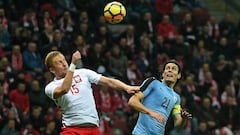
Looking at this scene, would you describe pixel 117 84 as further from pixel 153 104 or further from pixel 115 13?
pixel 115 13

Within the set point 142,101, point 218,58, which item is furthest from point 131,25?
point 142,101

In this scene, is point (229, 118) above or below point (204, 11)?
below

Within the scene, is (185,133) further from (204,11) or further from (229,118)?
(204,11)

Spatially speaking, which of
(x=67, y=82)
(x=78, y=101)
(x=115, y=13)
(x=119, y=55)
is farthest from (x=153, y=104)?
(x=119, y=55)

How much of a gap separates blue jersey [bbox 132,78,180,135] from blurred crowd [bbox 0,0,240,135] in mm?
5521

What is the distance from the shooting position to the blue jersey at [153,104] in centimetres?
939

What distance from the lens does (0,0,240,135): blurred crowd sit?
51.0 ft

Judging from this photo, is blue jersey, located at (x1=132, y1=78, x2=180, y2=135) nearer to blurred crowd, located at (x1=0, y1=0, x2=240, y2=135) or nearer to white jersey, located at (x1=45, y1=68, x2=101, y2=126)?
white jersey, located at (x1=45, y1=68, x2=101, y2=126)

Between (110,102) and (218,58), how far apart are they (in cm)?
435

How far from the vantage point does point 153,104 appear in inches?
372

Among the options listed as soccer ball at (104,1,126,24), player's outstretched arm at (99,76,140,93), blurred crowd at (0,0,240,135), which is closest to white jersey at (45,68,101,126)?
player's outstretched arm at (99,76,140,93)

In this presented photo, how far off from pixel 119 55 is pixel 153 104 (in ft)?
26.6

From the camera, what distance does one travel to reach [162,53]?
60.3 ft

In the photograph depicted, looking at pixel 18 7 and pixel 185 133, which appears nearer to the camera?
pixel 185 133
